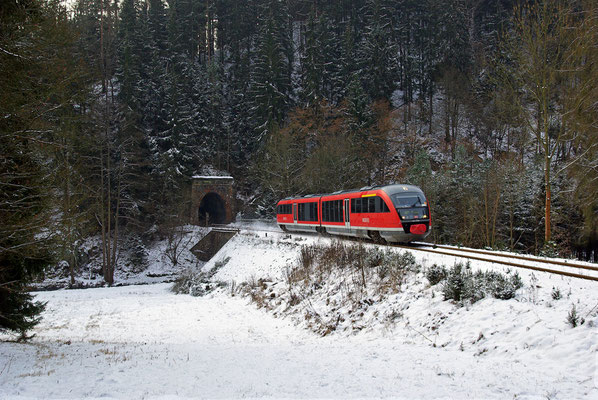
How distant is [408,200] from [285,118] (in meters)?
38.8

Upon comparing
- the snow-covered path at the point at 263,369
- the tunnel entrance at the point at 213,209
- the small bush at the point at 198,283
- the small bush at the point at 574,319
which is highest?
the tunnel entrance at the point at 213,209

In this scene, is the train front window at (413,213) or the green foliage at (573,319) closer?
the green foliage at (573,319)

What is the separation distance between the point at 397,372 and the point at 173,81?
153 ft

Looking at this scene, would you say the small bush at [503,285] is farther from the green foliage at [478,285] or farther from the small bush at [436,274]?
the small bush at [436,274]

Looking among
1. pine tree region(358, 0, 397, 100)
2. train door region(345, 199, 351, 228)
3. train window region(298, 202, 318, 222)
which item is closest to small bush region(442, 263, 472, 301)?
train door region(345, 199, 351, 228)

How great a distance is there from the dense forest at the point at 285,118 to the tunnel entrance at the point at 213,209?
307 cm

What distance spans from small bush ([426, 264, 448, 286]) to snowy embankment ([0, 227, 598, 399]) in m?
0.29

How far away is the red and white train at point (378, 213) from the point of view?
628 inches

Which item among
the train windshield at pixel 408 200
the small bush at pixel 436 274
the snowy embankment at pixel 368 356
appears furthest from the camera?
the train windshield at pixel 408 200

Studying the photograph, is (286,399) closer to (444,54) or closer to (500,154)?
(500,154)

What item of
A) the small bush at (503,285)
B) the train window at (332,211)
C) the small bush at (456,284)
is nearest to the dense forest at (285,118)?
the small bush at (456,284)

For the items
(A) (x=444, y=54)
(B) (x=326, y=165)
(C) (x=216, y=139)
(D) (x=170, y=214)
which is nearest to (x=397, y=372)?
(B) (x=326, y=165)

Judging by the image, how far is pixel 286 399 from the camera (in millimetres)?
5961

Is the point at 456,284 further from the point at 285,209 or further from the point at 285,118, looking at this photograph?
the point at 285,118
